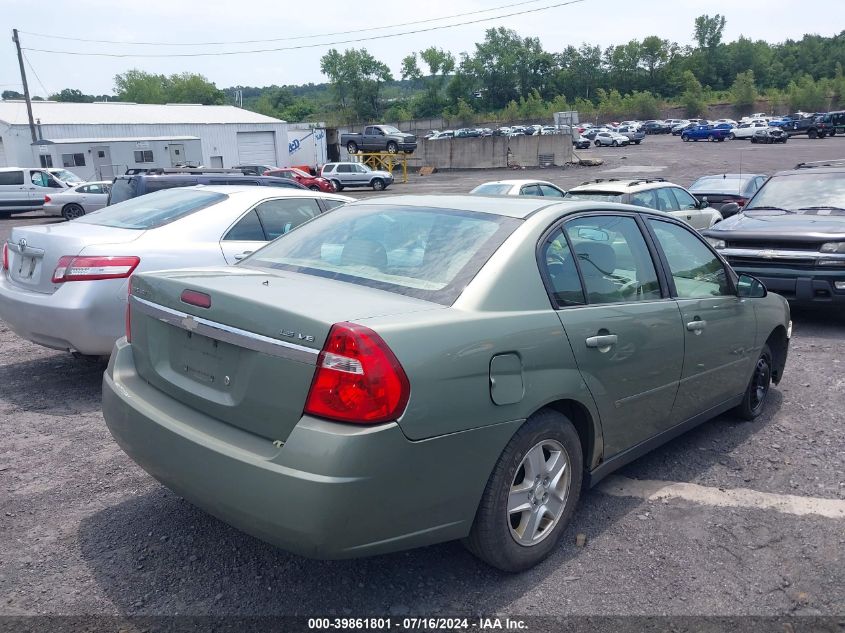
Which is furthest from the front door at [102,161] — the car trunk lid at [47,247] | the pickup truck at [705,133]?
the pickup truck at [705,133]

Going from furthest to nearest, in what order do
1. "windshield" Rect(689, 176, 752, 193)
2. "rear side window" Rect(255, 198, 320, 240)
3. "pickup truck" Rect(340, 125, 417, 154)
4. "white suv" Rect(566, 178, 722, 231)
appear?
"pickup truck" Rect(340, 125, 417, 154)
"windshield" Rect(689, 176, 752, 193)
"white suv" Rect(566, 178, 722, 231)
"rear side window" Rect(255, 198, 320, 240)

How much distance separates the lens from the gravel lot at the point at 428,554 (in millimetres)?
2910

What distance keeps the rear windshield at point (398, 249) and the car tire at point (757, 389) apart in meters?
2.62

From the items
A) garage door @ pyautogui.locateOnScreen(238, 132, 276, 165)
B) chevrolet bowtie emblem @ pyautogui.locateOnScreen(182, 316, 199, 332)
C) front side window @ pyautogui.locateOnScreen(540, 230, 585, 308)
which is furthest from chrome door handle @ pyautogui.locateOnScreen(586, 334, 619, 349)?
garage door @ pyautogui.locateOnScreen(238, 132, 276, 165)

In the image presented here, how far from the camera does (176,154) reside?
3991 centimetres

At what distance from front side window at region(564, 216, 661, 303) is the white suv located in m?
6.79

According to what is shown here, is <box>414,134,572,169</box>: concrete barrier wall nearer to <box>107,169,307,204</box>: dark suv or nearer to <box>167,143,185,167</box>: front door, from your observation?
<box>167,143,185,167</box>: front door

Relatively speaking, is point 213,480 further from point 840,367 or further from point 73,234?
point 840,367

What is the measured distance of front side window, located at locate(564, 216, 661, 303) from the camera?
Result: 3549 mm

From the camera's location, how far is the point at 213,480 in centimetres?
270

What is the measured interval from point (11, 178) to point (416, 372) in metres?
28.4

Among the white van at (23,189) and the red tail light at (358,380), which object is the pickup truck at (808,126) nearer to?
the white van at (23,189)

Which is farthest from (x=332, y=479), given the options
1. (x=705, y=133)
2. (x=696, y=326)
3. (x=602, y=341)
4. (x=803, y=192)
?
(x=705, y=133)

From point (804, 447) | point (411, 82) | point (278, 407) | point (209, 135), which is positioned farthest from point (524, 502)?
point (411, 82)
